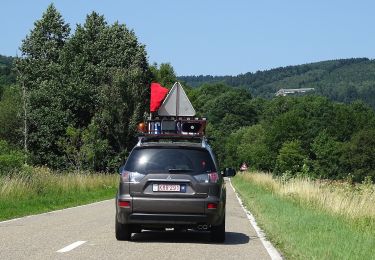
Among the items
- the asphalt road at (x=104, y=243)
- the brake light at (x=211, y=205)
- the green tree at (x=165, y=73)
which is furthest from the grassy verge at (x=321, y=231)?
the green tree at (x=165, y=73)

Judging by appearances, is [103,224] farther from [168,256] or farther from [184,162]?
[168,256]

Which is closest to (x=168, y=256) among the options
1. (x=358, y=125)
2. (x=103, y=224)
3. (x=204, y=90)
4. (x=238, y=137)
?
(x=103, y=224)

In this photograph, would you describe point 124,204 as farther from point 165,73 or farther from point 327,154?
point 327,154

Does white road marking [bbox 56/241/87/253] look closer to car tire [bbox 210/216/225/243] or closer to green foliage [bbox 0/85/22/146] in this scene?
car tire [bbox 210/216/225/243]

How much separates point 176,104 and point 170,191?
887 centimetres

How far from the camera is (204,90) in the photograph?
16312 centimetres

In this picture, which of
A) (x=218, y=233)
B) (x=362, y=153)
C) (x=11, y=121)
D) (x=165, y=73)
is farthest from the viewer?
(x=362, y=153)

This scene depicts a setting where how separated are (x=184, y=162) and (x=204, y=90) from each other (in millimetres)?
151780

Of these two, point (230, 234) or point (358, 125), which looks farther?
point (358, 125)

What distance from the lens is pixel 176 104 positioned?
20.0m

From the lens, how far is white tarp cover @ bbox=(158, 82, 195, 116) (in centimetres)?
2000

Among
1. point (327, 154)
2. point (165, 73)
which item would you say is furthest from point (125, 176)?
point (327, 154)

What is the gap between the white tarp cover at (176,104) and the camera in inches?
787

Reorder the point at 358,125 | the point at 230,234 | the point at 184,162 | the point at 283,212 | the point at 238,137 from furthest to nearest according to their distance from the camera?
the point at 238,137 → the point at 358,125 → the point at 283,212 → the point at 230,234 → the point at 184,162
